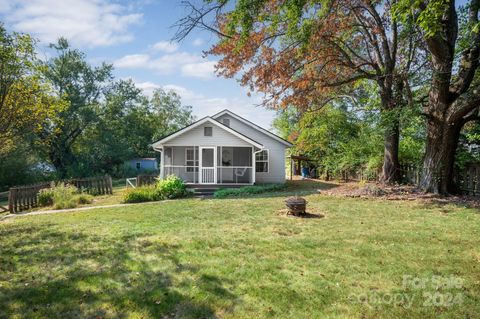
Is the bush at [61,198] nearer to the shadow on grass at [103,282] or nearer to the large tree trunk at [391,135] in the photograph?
the shadow on grass at [103,282]

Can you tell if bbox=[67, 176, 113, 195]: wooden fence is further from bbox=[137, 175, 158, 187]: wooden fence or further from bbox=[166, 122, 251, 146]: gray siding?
bbox=[166, 122, 251, 146]: gray siding

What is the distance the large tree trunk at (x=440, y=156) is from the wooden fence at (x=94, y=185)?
55.2 feet

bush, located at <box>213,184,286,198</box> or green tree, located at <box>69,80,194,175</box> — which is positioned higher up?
green tree, located at <box>69,80,194,175</box>

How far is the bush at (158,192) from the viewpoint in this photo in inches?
525

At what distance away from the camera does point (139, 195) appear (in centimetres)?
1341

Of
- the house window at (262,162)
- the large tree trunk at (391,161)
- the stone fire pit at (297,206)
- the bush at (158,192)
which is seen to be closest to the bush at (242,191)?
the bush at (158,192)

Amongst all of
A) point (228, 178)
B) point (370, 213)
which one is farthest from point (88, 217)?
point (228, 178)

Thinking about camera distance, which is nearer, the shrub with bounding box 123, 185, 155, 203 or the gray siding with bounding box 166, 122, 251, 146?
the shrub with bounding box 123, 185, 155, 203

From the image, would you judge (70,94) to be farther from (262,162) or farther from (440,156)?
(440,156)

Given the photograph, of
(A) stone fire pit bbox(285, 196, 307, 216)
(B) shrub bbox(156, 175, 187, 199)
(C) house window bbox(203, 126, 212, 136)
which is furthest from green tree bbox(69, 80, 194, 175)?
(A) stone fire pit bbox(285, 196, 307, 216)

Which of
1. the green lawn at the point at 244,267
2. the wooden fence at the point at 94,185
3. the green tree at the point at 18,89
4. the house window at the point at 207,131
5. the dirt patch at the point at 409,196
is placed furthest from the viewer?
the house window at the point at 207,131

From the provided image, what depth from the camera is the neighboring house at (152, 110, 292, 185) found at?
1816cm

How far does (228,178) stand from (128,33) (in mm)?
12468

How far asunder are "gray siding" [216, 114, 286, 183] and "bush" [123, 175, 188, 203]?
24.2 ft
